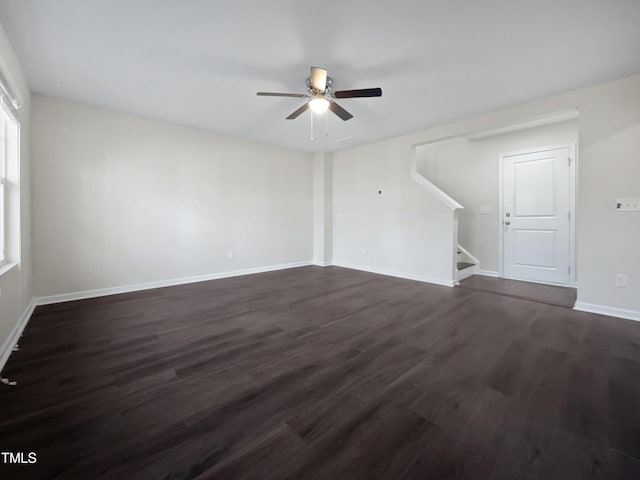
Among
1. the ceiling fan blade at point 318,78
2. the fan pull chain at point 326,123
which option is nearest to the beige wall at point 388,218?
the fan pull chain at point 326,123

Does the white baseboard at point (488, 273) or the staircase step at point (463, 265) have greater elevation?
the staircase step at point (463, 265)

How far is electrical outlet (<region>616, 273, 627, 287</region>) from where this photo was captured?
2752 millimetres

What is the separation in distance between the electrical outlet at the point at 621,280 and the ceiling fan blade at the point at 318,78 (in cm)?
368

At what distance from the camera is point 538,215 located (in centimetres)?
433

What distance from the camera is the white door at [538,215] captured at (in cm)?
409

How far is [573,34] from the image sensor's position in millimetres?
2021

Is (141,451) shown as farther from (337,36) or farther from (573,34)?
(573,34)

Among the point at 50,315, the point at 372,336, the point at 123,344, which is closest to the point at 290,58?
the point at 372,336

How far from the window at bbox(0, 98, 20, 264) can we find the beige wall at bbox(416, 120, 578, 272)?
628 cm

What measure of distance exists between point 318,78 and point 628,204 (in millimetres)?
3429

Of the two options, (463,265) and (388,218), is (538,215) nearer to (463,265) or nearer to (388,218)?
(463,265)

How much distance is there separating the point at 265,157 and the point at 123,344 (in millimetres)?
3936

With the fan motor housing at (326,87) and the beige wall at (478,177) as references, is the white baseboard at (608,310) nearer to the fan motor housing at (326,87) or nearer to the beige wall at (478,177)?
the beige wall at (478,177)

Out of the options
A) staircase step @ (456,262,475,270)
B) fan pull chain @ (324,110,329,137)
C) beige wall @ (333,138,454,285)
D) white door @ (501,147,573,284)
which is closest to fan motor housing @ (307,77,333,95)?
fan pull chain @ (324,110,329,137)
